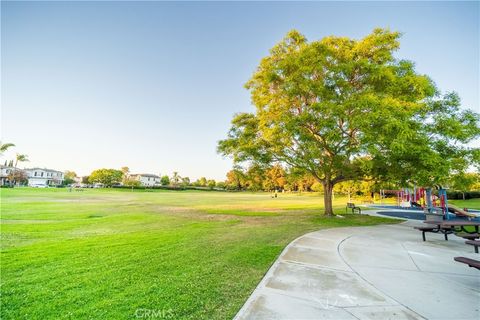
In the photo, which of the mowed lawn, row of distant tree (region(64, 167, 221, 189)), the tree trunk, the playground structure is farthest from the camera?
row of distant tree (region(64, 167, 221, 189))

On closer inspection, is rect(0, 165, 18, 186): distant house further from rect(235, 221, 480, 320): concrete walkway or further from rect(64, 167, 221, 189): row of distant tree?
rect(235, 221, 480, 320): concrete walkway

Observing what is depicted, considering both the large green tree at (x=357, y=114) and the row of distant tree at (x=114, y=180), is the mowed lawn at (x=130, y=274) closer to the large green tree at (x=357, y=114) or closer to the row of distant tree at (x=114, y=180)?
the large green tree at (x=357, y=114)

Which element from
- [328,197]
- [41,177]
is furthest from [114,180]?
[328,197]

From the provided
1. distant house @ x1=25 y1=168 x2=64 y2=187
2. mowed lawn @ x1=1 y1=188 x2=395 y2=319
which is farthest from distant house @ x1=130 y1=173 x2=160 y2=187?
mowed lawn @ x1=1 y1=188 x2=395 y2=319

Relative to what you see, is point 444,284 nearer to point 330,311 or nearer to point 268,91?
point 330,311

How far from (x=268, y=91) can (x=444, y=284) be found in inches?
636

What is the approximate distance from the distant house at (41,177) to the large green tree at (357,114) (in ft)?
413

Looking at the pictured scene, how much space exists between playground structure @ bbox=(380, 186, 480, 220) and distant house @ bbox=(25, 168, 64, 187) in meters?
130

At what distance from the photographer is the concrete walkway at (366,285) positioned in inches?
157

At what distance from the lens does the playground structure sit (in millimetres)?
16534

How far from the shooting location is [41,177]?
113125mm

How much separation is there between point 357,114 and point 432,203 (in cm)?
1954

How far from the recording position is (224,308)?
409cm

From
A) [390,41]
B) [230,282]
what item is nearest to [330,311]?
[230,282]
